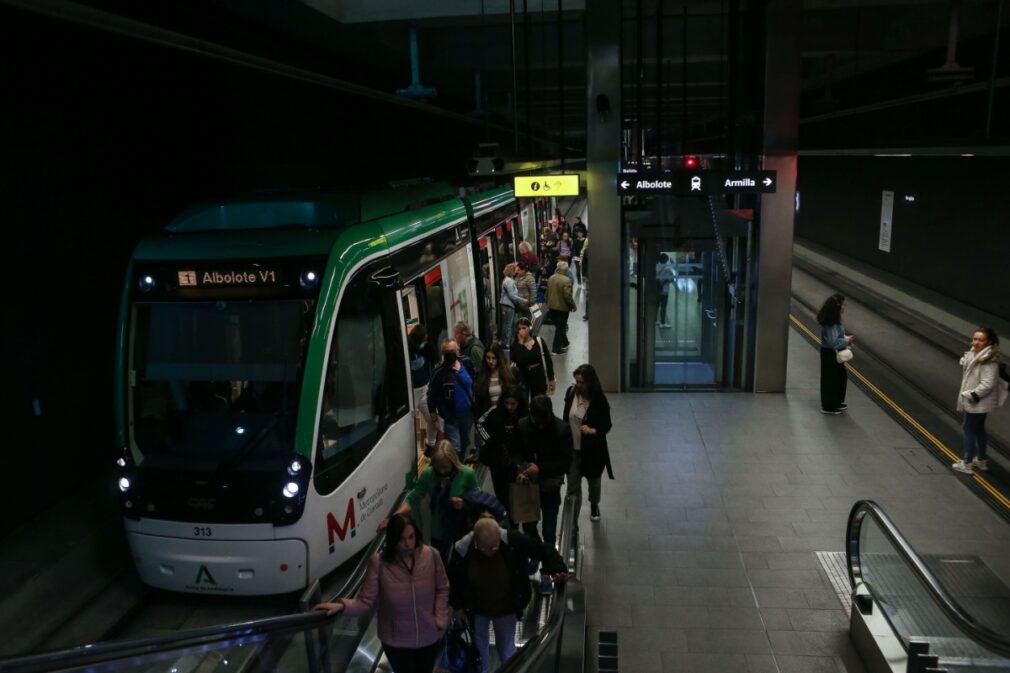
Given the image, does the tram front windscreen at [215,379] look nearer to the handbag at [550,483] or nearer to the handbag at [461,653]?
the handbag at [461,653]

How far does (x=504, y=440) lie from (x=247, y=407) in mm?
1984

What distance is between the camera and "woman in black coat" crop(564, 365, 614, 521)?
25.1 ft

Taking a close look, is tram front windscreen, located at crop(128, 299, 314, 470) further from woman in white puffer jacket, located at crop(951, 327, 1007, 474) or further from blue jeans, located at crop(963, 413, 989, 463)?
blue jeans, located at crop(963, 413, 989, 463)

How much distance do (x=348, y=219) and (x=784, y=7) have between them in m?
7.44

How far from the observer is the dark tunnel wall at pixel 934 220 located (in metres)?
16.7

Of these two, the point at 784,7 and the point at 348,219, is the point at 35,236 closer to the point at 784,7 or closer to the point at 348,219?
the point at 348,219

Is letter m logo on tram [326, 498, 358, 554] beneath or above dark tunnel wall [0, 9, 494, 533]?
beneath

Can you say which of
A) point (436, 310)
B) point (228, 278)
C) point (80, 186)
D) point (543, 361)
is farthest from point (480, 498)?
point (80, 186)

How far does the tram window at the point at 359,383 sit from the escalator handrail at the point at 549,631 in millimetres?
1796

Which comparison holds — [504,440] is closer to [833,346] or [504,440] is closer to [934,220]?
[833,346]

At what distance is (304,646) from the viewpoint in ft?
16.9

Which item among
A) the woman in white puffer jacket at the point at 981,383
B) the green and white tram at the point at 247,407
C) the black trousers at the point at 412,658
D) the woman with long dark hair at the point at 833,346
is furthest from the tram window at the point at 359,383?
the woman with long dark hair at the point at 833,346

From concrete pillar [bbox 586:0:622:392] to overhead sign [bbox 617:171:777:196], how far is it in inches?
43.0

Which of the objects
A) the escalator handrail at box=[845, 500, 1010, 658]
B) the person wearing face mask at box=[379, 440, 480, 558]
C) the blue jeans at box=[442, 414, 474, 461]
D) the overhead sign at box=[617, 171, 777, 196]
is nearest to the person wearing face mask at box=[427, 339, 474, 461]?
the blue jeans at box=[442, 414, 474, 461]
